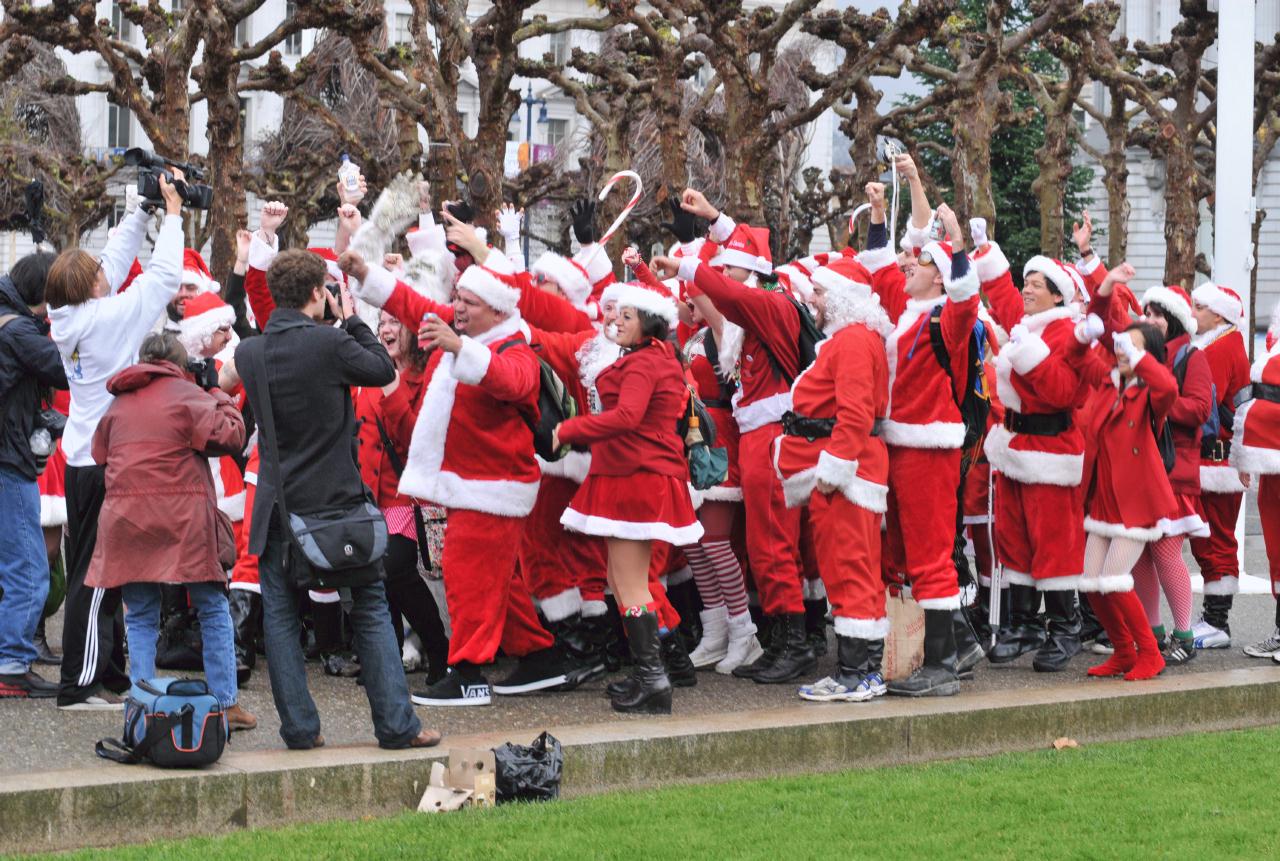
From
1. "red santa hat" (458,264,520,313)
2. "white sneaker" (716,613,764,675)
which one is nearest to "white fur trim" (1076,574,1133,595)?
"white sneaker" (716,613,764,675)

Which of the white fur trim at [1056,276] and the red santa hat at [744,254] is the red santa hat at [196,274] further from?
the white fur trim at [1056,276]

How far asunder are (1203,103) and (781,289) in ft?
127

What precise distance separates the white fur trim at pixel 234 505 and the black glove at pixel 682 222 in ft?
8.48

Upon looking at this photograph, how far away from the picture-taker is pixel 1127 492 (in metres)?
9.35

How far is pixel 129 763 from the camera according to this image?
21.6ft

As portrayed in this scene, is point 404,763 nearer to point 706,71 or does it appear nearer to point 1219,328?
point 1219,328

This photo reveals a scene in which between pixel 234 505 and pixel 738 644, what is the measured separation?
261 centimetres

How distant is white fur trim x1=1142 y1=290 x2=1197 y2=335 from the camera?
33.8ft

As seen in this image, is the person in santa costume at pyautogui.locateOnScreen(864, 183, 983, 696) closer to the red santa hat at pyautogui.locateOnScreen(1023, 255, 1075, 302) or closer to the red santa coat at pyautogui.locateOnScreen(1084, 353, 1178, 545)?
the red santa hat at pyautogui.locateOnScreen(1023, 255, 1075, 302)

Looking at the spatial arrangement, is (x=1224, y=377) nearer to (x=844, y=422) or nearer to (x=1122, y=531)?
(x=1122, y=531)

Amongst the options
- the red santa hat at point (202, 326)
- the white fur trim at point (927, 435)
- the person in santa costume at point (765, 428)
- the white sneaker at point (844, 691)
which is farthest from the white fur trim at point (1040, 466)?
the red santa hat at point (202, 326)

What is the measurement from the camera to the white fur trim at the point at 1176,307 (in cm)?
1031

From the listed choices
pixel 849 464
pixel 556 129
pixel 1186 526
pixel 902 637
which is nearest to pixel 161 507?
pixel 849 464

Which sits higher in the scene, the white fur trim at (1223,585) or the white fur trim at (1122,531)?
the white fur trim at (1122,531)
